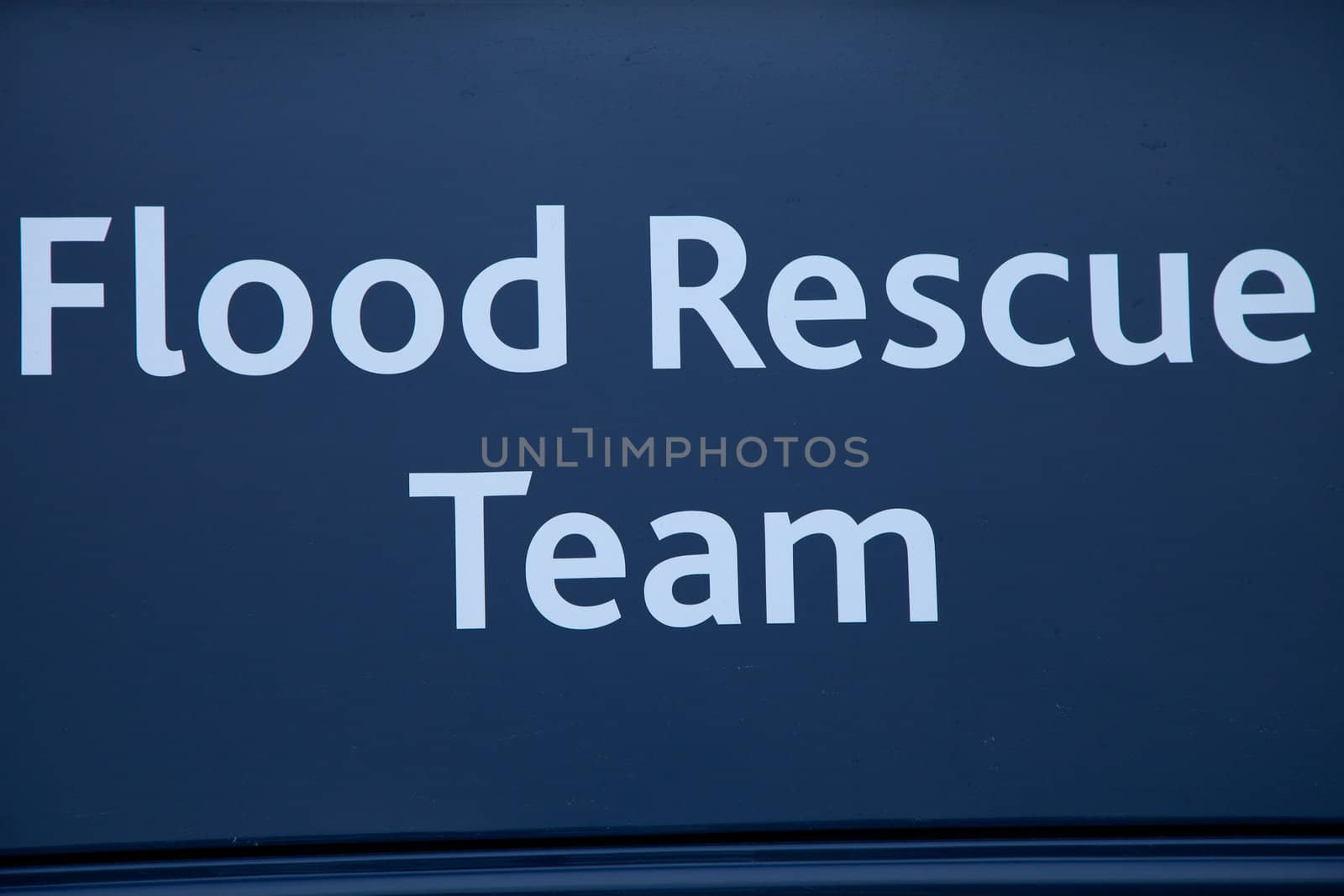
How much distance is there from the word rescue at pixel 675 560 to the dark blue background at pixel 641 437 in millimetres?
21

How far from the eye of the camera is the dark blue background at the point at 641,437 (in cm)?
125

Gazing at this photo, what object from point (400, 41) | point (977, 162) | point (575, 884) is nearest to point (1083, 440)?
point (977, 162)

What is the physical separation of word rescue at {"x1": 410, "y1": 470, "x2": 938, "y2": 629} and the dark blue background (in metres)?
0.02

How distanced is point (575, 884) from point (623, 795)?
13 cm

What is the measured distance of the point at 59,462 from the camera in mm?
1244

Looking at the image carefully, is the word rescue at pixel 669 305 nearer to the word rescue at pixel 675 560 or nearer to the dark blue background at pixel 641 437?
the dark blue background at pixel 641 437

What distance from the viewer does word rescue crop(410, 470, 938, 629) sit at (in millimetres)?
1251

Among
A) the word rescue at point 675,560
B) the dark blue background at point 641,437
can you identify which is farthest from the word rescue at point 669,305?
the word rescue at point 675,560

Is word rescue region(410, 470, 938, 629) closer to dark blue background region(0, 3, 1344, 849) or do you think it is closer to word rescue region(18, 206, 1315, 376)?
dark blue background region(0, 3, 1344, 849)

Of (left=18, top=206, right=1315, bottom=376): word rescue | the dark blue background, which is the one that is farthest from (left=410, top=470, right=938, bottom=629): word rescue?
(left=18, top=206, right=1315, bottom=376): word rescue

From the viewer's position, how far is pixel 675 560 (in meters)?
1.26

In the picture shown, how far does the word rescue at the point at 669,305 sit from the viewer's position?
1256mm

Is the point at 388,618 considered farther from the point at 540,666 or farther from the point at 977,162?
the point at 977,162

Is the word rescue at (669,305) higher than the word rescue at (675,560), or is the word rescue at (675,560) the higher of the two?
the word rescue at (669,305)
